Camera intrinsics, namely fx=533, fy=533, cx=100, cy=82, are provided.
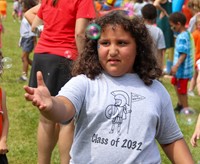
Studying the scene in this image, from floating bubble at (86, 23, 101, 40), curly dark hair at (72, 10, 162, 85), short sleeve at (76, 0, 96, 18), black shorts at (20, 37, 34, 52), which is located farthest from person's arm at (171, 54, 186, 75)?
floating bubble at (86, 23, 101, 40)

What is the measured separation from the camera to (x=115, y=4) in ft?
36.2

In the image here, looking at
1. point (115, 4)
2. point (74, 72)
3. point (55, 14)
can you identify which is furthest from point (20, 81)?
point (74, 72)

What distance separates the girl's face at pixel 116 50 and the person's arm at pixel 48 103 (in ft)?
0.97

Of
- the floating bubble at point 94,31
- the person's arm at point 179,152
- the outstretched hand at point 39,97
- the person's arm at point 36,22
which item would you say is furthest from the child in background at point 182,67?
the outstretched hand at point 39,97

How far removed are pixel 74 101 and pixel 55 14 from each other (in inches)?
84.3

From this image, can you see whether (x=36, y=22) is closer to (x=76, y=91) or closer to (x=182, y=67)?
(x=76, y=91)

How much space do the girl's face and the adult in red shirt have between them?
1.63 metres

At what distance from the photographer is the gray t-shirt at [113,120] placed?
2547 millimetres

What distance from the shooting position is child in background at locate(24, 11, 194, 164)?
255 centimetres

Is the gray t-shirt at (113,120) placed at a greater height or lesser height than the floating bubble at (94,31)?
lesser

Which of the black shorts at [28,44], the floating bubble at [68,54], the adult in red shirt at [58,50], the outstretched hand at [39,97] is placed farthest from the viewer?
the black shorts at [28,44]

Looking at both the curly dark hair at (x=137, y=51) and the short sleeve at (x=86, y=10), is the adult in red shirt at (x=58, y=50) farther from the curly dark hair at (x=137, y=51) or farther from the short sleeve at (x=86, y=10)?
the curly dark hair at (x=137, y=51)

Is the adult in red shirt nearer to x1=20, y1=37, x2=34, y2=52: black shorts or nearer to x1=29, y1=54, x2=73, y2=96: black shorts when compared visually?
x1=29, y1=54, x2=73, y2=96: black shorts

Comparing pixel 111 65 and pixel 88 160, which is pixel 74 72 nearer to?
pixel 111 65
